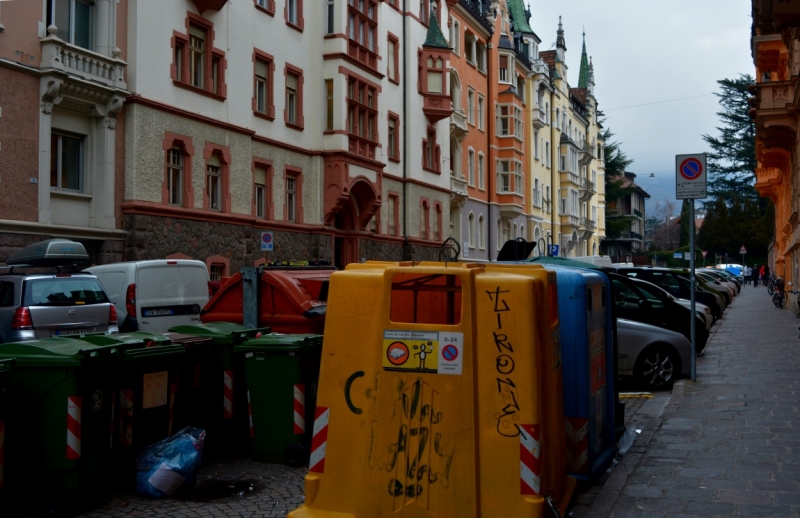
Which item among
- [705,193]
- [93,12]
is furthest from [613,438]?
[93,12]

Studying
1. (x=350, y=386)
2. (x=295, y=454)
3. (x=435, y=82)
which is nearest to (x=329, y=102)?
(x=435, y=82)

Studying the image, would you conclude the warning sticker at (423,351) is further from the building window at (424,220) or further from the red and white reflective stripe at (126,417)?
the building window at (424,220)

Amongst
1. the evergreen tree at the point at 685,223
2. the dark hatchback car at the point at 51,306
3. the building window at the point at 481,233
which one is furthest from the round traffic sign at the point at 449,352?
the evergreen tree at the point at 685,223

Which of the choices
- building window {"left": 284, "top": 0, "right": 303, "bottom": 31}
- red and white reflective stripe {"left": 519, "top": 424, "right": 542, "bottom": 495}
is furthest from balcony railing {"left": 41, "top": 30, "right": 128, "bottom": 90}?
red and white reflective stripe {"left": 519, "top": 424, "right": 542, "bottom": 495}

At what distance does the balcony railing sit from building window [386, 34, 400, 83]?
16.9 metres

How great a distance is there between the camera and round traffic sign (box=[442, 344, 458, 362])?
600 centimetres

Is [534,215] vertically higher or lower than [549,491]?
higher

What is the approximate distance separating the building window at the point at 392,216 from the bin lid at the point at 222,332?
92.4ft

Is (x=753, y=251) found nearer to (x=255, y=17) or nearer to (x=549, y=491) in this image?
(x=255, y=17)

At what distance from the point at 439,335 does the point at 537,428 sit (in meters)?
0.88

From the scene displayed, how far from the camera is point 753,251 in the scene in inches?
3708

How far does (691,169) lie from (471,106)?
1403 inches

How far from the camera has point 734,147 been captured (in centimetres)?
8706

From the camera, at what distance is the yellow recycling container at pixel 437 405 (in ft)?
19.4
